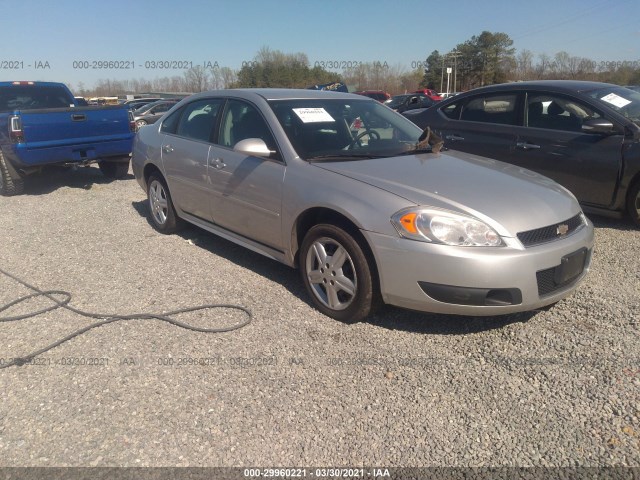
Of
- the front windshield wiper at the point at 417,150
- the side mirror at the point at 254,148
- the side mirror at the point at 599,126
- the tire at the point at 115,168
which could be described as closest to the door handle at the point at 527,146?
the side mirror at the point at 599,126

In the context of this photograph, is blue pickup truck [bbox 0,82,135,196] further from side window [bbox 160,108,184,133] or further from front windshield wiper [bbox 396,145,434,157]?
front windshield wiper [bbox 396,145,434,157]

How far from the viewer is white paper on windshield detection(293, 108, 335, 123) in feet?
13.0

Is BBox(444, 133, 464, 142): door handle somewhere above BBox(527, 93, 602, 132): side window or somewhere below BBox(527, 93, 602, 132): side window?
below

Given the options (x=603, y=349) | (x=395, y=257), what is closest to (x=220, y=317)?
(x=395, y=257)

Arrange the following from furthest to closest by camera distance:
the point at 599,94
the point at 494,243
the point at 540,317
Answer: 1. the point at 599,94
2. the point at 540,317
3. the point at 494,243

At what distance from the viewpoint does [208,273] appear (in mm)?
4348

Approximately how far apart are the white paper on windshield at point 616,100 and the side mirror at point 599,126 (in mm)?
347

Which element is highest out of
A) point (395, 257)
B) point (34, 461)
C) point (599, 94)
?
point (599, 94)

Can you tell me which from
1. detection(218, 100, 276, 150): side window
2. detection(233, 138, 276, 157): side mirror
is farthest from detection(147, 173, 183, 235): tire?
detection(233, 138, 276, 157): side mirror

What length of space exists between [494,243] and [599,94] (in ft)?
11.4

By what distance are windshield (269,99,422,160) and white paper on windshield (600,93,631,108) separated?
2296 millimetres

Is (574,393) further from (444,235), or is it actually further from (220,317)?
(220,317)

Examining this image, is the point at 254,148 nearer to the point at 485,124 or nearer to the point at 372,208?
the point at 372,208

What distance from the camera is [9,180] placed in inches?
304
